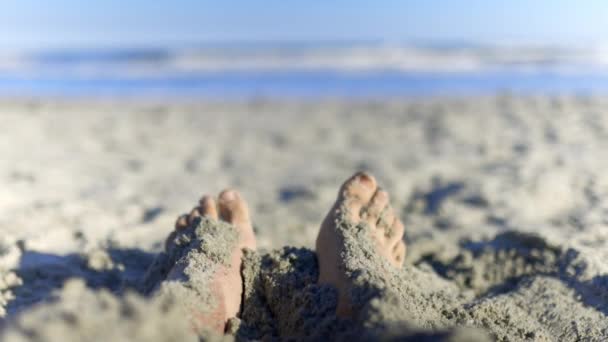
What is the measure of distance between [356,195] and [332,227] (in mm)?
257

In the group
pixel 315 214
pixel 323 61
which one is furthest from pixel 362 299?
pixel 323 61

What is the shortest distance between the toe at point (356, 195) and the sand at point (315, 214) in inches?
6.6

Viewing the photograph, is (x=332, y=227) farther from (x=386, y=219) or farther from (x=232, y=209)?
(x=232, y=209)

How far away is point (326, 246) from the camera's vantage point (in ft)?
6.70

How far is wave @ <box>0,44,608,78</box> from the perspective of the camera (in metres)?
13.4

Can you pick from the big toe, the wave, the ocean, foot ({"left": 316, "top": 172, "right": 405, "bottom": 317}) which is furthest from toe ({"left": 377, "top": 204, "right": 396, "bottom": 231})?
the wave

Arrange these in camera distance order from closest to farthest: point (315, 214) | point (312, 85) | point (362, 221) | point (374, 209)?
1. point (362, 221)
2. point (374, 209)
3. point (315, 214)
4. point (312, 85)

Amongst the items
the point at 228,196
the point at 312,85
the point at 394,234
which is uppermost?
the point at 312,85

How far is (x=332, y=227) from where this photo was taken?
212 cm

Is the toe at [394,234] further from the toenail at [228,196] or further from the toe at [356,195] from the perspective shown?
the toenail at [228,196]

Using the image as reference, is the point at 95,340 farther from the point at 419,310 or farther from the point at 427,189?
the point at 427,189

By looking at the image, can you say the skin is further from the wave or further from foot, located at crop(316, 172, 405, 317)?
the wave

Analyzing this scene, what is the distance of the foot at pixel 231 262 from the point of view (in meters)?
1.66

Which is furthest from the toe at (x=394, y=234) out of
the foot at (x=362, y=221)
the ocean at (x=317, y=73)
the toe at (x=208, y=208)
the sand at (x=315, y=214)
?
the ocean at (x=317, y=73)
